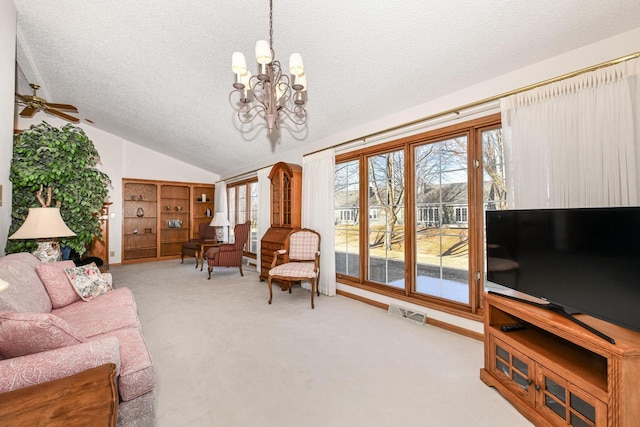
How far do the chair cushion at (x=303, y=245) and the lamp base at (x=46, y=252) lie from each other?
268cm

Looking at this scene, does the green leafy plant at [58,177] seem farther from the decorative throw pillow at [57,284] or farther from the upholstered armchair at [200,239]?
the upholstered armchair at [200,239]

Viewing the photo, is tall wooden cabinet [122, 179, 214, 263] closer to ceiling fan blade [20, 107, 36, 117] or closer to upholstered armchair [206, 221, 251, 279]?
upholstered armchair [206, 221, 251, 279]

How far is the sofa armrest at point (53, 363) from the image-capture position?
977 mm

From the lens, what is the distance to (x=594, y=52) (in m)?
1.91

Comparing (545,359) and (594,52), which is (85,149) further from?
(594,52)

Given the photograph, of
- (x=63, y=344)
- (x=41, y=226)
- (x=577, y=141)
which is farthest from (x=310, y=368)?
(x=41, y=226)

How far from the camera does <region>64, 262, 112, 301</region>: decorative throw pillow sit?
2.42 m

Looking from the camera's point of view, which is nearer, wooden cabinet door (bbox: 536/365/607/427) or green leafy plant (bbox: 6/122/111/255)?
wooden cabinet door (bbox: 536/365/607/427)

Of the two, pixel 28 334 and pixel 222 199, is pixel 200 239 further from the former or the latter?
pixel 28 334

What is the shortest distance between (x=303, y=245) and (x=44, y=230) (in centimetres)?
288

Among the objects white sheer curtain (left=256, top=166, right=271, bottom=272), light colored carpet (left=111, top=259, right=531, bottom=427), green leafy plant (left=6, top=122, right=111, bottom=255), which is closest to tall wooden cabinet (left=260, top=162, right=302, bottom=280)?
white sheer curtain (left=256, top=166, right=271, bottom=272)

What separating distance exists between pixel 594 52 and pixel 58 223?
4.87 meters

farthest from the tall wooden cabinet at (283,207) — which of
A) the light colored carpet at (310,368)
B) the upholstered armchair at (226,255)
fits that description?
the light colored carpet at (310,368)

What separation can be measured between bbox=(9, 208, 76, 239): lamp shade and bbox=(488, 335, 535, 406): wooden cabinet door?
13.0ft
